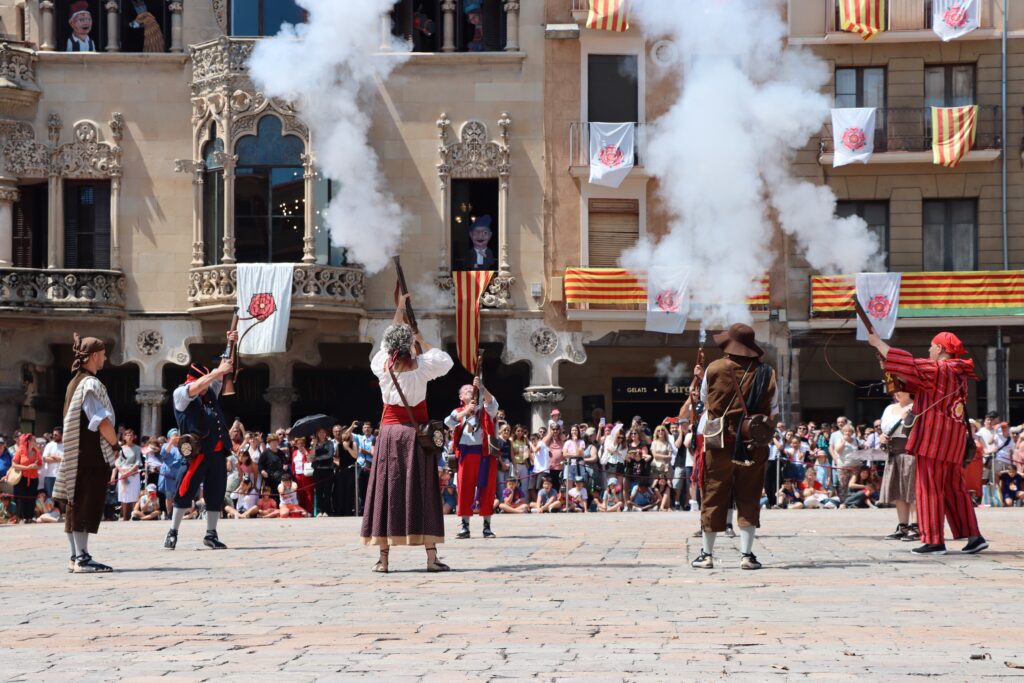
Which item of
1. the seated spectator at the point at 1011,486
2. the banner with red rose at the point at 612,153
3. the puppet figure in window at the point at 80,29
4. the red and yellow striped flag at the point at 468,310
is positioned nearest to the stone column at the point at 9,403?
the puppet figure in window at the point at 80,29

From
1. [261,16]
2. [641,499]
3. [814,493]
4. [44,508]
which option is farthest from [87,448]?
[261,16]

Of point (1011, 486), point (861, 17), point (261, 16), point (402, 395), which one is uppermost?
point (261, 16)

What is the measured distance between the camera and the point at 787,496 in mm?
27922

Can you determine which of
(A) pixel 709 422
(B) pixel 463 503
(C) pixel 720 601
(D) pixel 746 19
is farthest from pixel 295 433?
(C) pixel 720 601

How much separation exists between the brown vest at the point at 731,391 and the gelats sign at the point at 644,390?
73.5 ft

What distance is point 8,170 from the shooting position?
116ft

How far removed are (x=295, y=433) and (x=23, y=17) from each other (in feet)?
44.2

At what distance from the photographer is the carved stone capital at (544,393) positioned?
35.0m

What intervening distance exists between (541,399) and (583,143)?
17.9 feet

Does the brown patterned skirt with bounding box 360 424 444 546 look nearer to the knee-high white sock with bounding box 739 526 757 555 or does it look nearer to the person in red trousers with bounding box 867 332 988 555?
the knee-high white sock with bounding box 739 526 757 555

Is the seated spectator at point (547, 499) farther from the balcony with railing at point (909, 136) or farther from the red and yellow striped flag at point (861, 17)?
the red and yellow striped flag at point (861, 17)

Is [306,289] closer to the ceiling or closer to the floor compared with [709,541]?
closer to the ceiling

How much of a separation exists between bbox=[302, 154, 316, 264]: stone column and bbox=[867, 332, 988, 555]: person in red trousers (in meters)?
21.3

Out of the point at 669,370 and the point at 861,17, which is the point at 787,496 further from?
the point at 861,17
